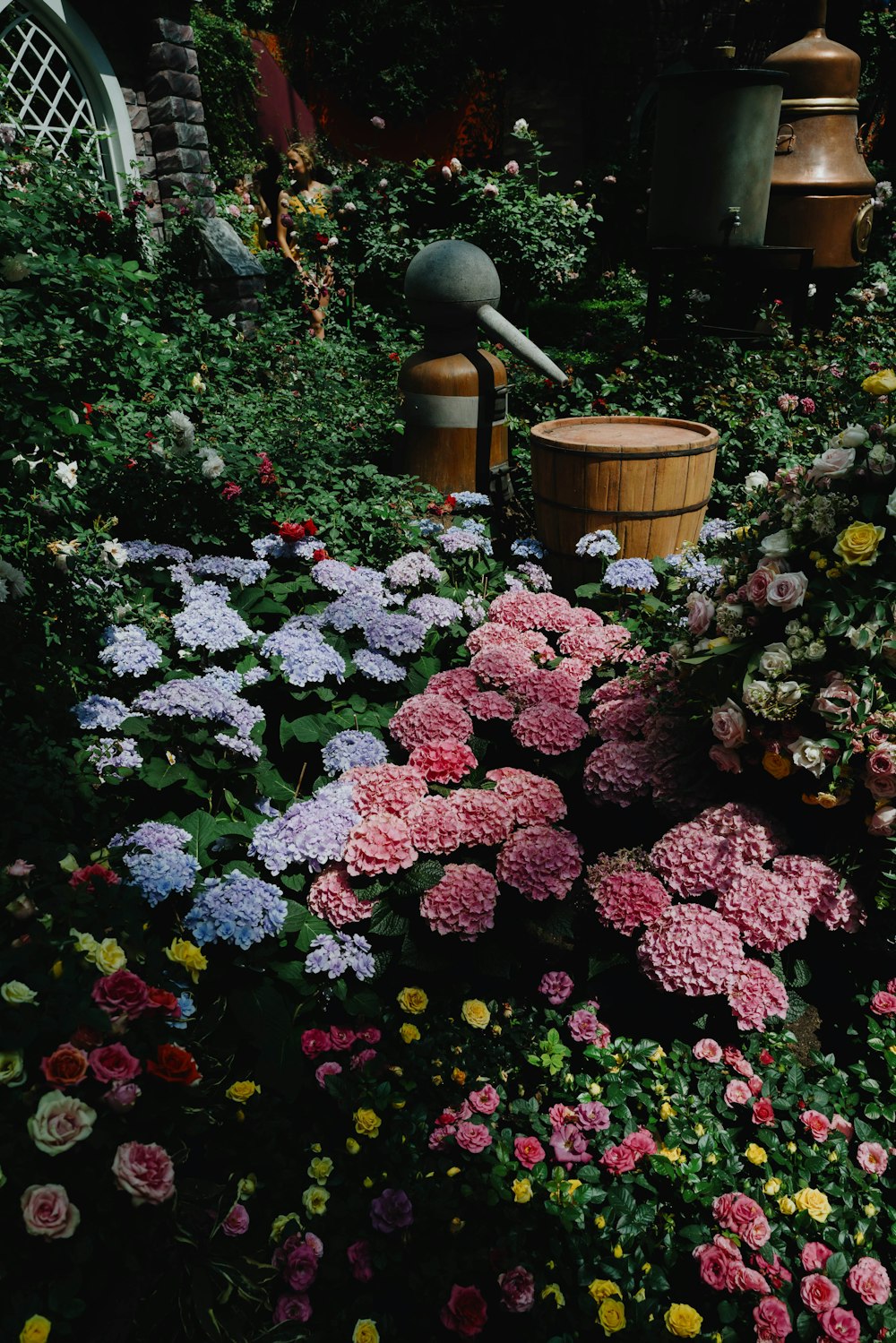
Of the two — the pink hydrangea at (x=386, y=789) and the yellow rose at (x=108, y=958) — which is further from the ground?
the yellow rose at (x=108, y=958)

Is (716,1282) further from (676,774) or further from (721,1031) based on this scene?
(676,774)

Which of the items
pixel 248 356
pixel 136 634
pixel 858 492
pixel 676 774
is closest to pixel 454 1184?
pixel 676 774

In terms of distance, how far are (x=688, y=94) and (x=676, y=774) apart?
16.4ft

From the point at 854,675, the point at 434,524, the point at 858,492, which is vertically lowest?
the point at 434,524

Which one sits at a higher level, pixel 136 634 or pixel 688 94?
pixel 688 94

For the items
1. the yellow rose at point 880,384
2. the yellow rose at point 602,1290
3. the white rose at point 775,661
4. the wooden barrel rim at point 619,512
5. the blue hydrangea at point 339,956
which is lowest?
the yellow rose at point 602,1290

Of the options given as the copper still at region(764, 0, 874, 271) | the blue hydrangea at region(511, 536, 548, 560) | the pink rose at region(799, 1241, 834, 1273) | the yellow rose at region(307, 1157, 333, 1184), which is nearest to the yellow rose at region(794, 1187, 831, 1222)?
the pink rose at region(799, 1241, 834, 1273)

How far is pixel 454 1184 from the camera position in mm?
1840

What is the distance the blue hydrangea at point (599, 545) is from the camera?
3541 millimetres

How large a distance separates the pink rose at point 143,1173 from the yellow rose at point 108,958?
26 cm

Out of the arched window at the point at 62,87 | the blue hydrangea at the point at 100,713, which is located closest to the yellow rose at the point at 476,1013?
the blue hydrangea at the point at 100,713

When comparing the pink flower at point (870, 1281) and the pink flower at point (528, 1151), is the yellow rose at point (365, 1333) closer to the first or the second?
the pink flower at point (528, 1151)

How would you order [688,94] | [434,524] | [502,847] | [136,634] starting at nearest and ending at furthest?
[502,847]
[136,634]
[434,524]
[688,94]

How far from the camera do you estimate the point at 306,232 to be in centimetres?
827
